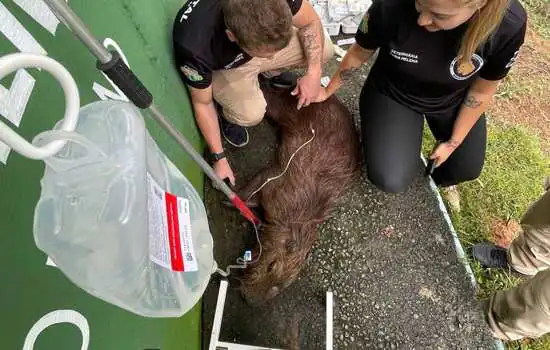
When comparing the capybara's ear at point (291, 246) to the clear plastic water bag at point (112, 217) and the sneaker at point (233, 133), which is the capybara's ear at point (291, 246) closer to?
the sneaker at point (233, 133)

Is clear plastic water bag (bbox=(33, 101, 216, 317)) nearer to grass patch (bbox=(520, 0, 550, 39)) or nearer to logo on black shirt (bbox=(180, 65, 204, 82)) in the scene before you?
logo on black shirt (bbox=(180, 65, 204, 82))

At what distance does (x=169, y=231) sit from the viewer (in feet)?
4.17

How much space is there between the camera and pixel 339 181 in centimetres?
267

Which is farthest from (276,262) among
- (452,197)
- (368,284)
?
(452,197)

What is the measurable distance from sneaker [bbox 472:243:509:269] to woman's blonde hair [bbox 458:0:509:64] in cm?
114

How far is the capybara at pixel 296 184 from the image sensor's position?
7.91 feet

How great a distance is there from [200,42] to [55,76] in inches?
54.7

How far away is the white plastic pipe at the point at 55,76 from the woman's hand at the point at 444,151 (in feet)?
7.11

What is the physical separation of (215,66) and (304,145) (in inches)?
27.1

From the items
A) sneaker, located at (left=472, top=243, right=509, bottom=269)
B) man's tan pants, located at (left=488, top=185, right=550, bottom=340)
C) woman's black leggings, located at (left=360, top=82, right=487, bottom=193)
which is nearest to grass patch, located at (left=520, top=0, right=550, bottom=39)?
woman's black leggings, located at (left=360, top=82, right=487, bottom=193)

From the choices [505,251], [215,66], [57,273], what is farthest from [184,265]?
[505,251]

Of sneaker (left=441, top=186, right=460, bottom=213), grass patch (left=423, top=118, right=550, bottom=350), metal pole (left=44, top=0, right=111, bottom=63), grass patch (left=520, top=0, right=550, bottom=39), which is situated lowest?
grass patch (left=520, top=0, right=550, bottom=39)

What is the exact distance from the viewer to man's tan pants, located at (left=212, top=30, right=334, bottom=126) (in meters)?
2.57

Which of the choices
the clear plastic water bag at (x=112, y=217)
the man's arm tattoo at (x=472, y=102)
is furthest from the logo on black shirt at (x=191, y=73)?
the man's arm tattoo at (x=472, y=102)
